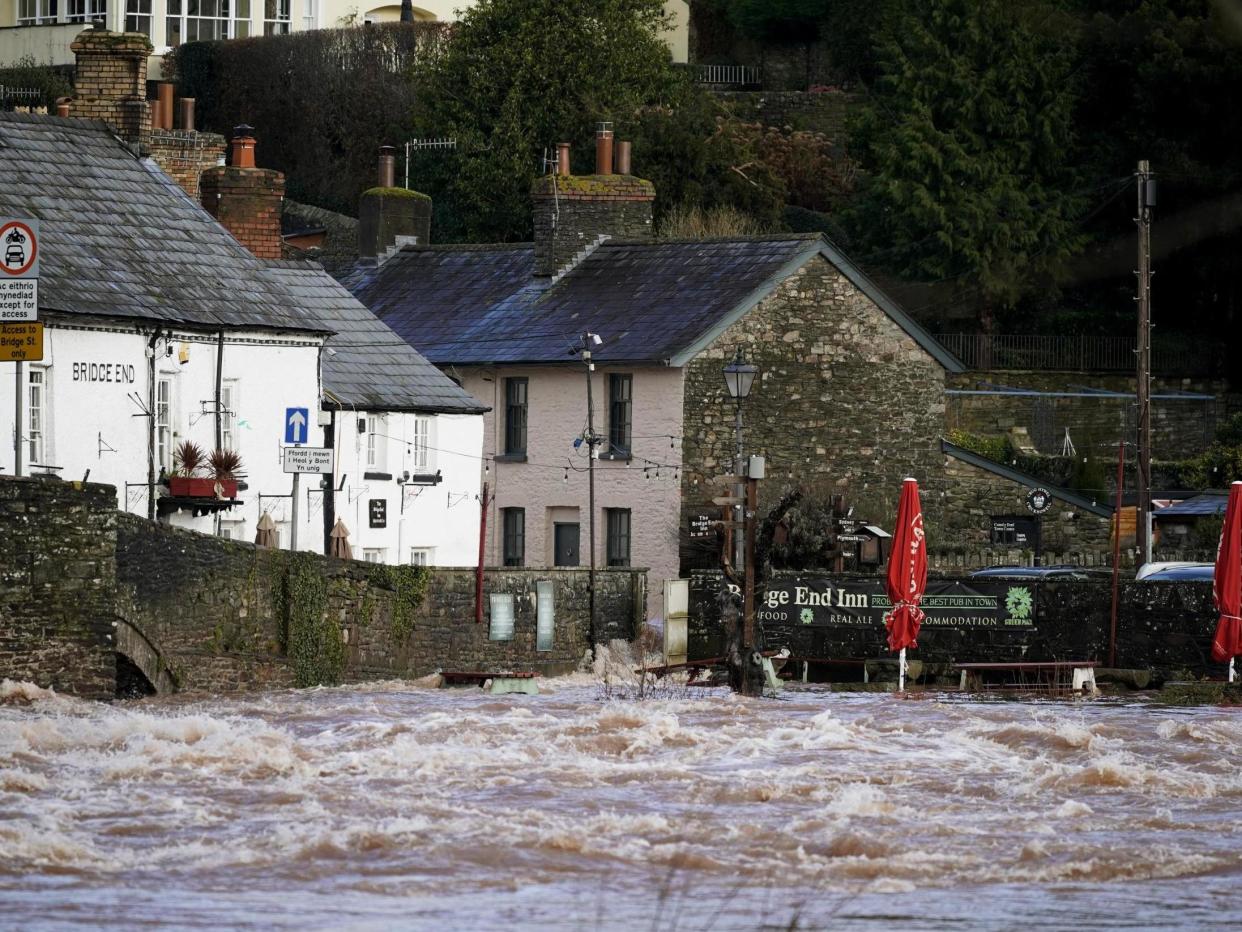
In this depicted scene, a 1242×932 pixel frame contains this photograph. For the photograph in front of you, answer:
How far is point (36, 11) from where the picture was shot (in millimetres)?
81750

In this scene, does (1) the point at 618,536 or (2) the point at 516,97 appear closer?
(1) the point at 618,536

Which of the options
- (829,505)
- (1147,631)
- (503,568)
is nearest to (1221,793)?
(1147,631)

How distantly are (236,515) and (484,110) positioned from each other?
89.2 ft

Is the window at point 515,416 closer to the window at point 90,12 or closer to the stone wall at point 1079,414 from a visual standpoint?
the stone wall at point 1079,414

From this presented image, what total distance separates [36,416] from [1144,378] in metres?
19.5

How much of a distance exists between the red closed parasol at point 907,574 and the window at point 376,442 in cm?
1046

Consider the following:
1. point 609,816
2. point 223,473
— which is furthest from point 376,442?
point 609,816

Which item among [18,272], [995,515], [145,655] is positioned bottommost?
[145,655]

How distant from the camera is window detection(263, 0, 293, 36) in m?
83.2

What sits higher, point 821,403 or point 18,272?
point 18,272

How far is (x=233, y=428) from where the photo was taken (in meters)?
42.1

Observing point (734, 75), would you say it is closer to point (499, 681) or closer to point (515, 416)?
point (515, 416)

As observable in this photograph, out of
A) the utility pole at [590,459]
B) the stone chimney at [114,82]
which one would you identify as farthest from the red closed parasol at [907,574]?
the stone chimney at [114,82]

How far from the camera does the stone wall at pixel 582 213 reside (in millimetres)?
54562
